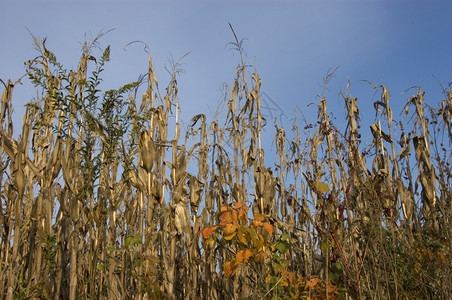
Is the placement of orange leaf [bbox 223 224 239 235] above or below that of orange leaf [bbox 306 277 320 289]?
above

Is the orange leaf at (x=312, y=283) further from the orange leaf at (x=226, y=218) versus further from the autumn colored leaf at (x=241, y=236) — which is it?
the orange leaf at (x=226, y=218)

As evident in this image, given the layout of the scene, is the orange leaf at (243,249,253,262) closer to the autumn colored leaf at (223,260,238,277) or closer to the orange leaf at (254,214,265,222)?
the autumn colored leaf at (223,260,238,277)

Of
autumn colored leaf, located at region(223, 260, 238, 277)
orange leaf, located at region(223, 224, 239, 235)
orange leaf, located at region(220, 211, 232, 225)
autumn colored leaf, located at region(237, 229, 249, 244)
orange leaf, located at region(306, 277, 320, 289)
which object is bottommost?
orange leaf, located at region(306, 277, 320, 289)


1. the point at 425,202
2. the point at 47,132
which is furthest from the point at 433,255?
the point at 47,132

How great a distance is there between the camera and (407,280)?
333cm

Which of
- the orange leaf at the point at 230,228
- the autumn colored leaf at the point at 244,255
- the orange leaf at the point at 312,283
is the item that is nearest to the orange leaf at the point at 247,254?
the autumn colored leaf at the point at 244,255

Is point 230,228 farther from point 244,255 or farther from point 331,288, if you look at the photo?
point 331,288

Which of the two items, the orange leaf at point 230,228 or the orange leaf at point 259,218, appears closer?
the orange leaf at point 230,228

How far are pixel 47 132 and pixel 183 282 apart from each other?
2160 mm

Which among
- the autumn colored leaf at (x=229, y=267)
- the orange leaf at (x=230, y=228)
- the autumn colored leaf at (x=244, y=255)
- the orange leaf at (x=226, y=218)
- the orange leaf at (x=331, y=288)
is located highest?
the orange leaf at (x=226, y=218)

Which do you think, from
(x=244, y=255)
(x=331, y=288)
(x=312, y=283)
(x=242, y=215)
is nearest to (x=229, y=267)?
(x=244, y=255)

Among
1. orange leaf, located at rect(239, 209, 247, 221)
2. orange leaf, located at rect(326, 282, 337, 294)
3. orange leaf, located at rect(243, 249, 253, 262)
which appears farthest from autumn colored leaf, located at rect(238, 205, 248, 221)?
orange leaf, located at rect(326, 282, 337, 294)

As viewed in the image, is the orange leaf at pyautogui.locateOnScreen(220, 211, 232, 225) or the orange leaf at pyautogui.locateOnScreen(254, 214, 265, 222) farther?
the orange leaf at pyautogui.locateOnScreen(254, 214, 265, 222)

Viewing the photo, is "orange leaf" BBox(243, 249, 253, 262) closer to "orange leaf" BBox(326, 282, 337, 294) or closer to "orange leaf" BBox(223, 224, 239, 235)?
"orange leaf" BBox(223, 224, 239, 235)
